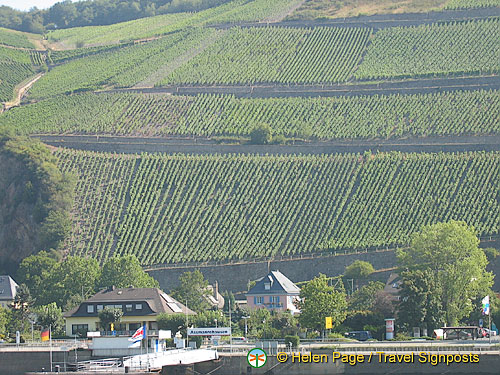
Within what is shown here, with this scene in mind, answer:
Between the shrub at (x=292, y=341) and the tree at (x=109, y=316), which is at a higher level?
the tree at (x=109, y=316)

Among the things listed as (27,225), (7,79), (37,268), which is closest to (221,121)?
(27,225)

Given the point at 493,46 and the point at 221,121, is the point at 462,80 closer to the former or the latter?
the point at 493,46

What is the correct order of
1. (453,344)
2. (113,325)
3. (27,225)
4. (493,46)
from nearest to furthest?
(453,344) → (113,325) → (27,225) → (493,46)

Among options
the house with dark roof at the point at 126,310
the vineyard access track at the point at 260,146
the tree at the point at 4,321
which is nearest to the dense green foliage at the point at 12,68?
the vineyard access track at the point at 260,146

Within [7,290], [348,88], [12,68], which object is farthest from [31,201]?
[12,68]

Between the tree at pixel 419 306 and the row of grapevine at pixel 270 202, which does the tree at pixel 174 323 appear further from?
the row of grapevine at pixel 270 202
